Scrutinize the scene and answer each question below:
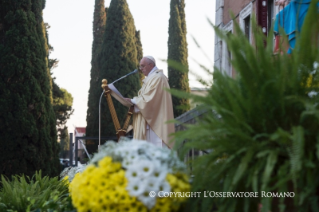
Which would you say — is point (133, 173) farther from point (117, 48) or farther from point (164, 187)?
point (117, 48)

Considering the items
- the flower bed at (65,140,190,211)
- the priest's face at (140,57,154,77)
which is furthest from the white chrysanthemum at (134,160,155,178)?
the priest's face at (140,57,154,77)

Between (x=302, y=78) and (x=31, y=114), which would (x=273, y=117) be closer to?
(x=302, y=78)

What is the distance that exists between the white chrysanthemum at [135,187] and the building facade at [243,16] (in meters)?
4.88

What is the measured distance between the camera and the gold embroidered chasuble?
22.3ft

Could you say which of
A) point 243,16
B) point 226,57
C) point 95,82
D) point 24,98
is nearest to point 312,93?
point 226,57

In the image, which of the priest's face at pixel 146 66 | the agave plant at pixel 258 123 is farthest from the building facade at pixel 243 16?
the agave plant at pixel 258 123

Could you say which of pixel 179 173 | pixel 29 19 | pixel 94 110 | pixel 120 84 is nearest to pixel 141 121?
pixel 179 173

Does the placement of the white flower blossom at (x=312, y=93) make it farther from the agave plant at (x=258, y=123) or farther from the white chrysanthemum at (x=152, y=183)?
the white chrysanthemum at (x=152, y=183)

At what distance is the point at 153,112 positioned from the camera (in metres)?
6.86

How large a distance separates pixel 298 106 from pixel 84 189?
1.19 m

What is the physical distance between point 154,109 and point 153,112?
4cm

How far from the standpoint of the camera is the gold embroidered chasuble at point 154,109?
22.3 ft

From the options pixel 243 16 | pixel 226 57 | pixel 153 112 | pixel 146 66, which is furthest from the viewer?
pixel 243 16

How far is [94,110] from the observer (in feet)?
91.4
